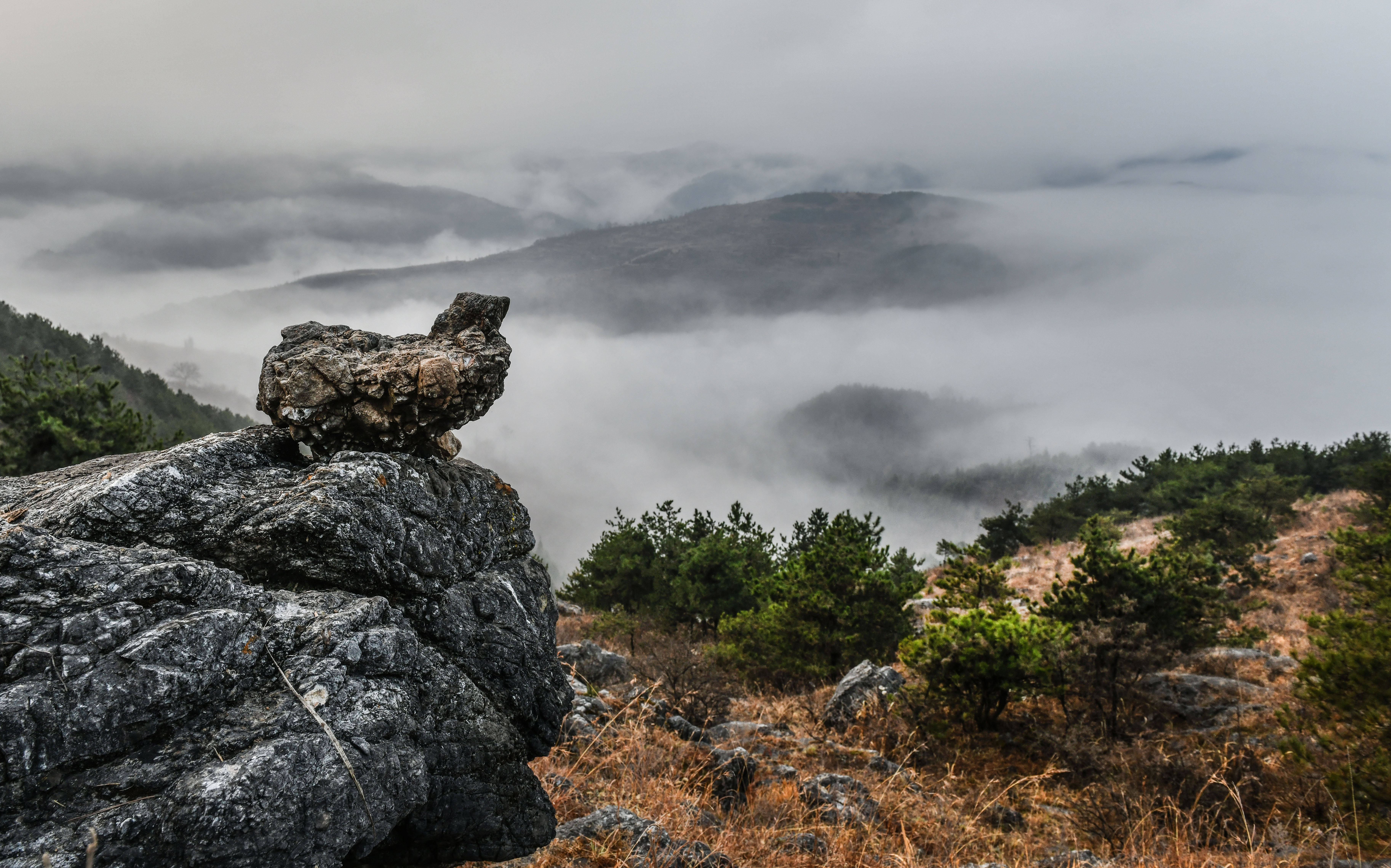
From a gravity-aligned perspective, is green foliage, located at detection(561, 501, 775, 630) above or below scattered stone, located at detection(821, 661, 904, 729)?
below

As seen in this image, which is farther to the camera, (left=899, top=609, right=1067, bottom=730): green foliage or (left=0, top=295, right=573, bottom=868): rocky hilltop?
(left=899, top=609, right=1067, bottom=730): green foliage

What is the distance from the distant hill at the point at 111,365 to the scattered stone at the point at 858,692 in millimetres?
71318

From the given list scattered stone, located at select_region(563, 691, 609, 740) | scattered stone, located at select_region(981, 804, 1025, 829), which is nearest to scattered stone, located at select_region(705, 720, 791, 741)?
scattered stone, located at select_region(563, 691, 609, 740)

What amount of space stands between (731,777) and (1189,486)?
42421 mm

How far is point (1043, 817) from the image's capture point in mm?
8289

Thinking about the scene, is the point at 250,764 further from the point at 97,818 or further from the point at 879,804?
the point at 879,804

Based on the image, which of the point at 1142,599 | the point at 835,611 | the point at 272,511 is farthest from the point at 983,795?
the point at 272,511

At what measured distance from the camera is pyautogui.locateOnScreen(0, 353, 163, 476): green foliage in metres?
19.1

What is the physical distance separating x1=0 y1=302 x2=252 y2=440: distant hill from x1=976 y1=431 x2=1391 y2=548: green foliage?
232 ft

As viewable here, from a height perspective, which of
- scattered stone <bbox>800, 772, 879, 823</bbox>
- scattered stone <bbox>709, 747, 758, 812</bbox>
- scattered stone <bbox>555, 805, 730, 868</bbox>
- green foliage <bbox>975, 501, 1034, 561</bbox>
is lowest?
green foliage <bbox>975, 501, 1034, 561</bbox>

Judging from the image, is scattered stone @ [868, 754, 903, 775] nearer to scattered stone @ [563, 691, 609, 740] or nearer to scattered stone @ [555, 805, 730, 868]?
scattered stone @ [563, 691, 609, 740]

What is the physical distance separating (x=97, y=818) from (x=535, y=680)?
1.94m

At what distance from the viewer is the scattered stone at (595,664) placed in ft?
45.0

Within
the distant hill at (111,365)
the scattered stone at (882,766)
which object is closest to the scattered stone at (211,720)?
the scattered stone at (882,766)
